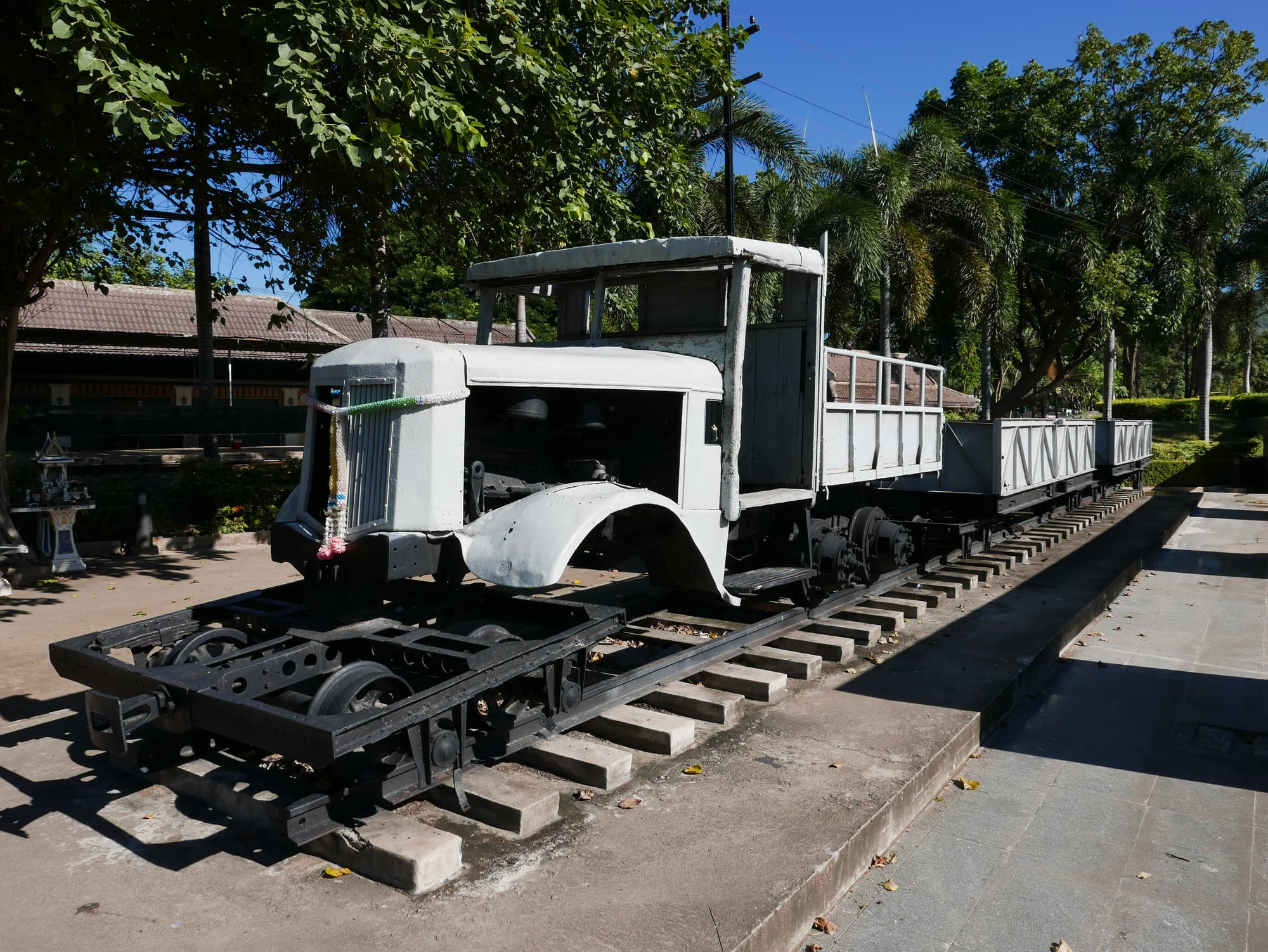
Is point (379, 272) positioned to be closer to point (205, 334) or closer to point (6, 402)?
point (6, 402)

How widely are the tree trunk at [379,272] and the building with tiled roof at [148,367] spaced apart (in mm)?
7260

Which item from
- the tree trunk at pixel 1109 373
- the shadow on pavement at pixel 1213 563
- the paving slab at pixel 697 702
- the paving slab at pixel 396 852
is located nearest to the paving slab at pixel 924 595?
the paving slab at pixel 697 702

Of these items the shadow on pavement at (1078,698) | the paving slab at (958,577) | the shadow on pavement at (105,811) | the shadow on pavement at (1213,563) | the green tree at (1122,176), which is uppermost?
the green tree at (1122,176)

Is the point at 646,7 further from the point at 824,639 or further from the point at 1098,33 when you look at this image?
the point at 1098,33

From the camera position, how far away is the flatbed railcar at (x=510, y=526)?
12.0 ft

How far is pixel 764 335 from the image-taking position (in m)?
6.94

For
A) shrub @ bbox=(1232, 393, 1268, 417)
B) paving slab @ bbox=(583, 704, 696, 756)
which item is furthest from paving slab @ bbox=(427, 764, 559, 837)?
shrub @ bbox=(1232, 393, 1268, 417)

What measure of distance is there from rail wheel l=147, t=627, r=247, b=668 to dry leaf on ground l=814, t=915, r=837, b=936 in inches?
106

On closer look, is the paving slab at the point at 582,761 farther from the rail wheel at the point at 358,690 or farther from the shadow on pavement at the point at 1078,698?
the shadow on pavement at the point at 1078,698

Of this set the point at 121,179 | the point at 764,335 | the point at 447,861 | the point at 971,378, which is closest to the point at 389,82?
the point at 764,335

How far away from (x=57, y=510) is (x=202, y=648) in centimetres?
695

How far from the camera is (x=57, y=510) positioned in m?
9.76

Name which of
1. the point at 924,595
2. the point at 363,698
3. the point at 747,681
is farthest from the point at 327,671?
the point at 924,595

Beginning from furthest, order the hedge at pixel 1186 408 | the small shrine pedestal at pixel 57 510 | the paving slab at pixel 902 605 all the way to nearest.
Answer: the hedge at pixel 1186 408, the small shrine pedestal at pixel 57 510, the paving slab at pixel 902 605
